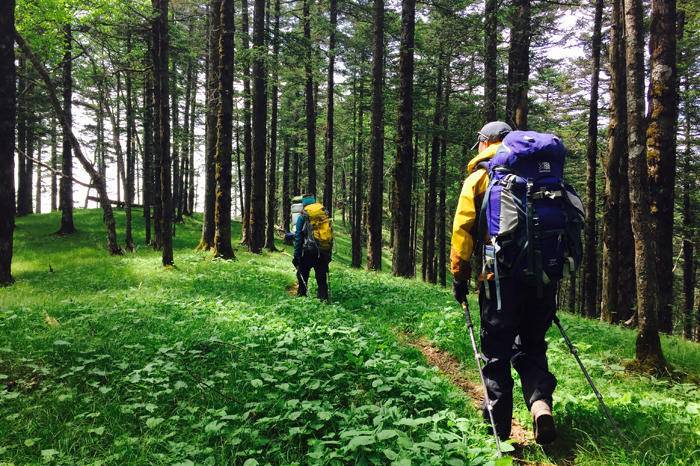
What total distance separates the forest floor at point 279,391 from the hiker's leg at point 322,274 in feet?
4.98

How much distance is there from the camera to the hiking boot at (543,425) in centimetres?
342

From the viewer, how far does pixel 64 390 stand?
399 centimetres

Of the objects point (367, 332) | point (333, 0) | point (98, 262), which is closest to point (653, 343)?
point (367, 332)

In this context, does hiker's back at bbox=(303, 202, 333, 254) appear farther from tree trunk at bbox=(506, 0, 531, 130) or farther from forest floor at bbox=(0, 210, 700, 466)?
tree trunk at bbox=(506, 0, 531, 130)

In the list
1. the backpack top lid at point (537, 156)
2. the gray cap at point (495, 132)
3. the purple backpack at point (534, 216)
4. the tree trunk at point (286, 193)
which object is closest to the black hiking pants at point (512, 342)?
the purple backpack at point (534, 216)

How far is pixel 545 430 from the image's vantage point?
342 centimetres

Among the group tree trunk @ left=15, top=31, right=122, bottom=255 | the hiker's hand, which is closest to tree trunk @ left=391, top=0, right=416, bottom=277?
the hiker's hand

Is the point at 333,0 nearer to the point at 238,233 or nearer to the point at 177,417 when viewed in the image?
the point at 238,233

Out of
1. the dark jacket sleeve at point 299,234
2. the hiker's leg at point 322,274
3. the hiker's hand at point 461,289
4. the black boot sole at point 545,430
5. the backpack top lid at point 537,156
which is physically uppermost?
the backpack top lid at point 537,156

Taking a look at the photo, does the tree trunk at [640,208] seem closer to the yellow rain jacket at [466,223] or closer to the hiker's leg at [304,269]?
the yellow rain jacket at [466,223]

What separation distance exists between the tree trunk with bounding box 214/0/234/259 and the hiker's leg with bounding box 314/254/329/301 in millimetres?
5926

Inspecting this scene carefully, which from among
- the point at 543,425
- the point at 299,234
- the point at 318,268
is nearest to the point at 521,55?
the point at 299,234

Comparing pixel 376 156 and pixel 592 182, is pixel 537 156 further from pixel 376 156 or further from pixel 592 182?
pixel 592 182

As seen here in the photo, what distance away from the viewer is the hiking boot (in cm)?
342
